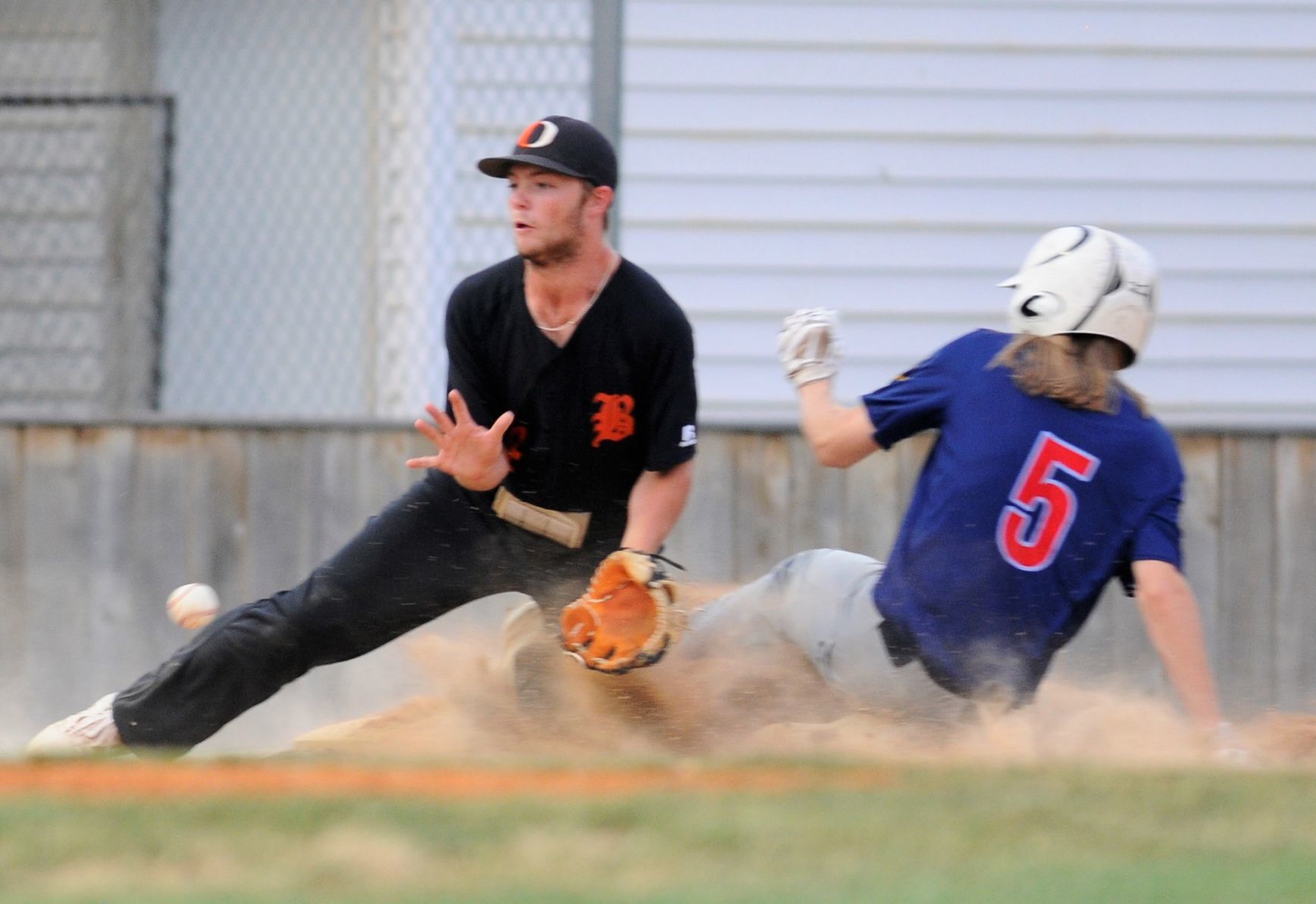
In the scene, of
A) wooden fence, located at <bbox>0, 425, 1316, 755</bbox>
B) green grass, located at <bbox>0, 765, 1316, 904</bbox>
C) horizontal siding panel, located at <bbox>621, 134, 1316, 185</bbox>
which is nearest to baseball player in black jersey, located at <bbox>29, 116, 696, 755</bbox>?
wooden fence, located at <bbox>0, 425, 1316, 755</bbox>

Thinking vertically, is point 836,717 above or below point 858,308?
below

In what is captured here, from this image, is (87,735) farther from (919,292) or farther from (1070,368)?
(919,292)

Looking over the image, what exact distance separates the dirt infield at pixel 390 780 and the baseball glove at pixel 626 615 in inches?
63.3

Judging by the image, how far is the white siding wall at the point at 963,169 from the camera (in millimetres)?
8219

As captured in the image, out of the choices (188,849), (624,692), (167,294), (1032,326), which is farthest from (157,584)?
(188,849)

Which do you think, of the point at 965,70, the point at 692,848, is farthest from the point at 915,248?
the point at 692,848

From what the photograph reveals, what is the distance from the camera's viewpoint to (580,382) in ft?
17.7

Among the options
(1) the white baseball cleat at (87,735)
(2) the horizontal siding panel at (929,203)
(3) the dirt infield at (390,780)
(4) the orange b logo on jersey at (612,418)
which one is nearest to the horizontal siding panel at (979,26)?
(2) the horizontal siding panel at (929,203)

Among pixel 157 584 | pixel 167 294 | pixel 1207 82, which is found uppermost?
pixel 1207 82

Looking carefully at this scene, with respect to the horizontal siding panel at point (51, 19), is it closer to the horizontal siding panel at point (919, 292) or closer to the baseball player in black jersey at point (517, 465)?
the horizontal siding panel at point (919, 292)

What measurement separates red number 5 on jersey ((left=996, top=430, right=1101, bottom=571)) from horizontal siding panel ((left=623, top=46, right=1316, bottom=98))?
3987 millimetres

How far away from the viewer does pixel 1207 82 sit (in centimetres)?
836

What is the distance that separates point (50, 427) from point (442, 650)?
241cm

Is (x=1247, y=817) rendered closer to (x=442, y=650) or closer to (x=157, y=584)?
(x=442, y=650)
